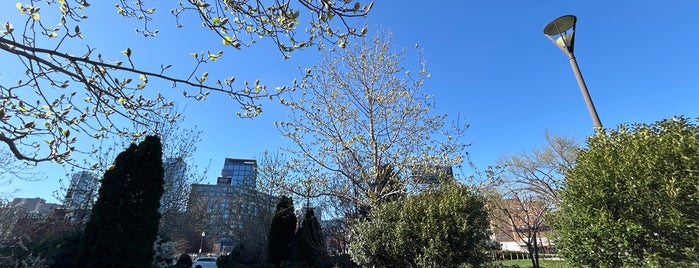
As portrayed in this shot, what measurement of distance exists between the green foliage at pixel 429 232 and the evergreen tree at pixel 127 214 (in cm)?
487

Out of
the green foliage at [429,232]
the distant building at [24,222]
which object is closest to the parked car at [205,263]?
the distant building at [24,222]

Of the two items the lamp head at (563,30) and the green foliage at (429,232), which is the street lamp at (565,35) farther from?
the green foliage at (429,232)

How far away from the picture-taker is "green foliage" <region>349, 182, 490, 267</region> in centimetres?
604

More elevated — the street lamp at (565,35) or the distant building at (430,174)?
the street lamp at (565,35)

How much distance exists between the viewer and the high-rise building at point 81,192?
492 inches

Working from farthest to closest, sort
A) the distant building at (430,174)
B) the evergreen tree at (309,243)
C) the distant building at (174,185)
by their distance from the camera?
the distant building at (174,185), the evergreen tree at (309,243), the distant building at (430,174)

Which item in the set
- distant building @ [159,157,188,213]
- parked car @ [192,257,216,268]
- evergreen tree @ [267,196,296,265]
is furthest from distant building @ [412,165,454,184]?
parked car @ [192,257,216,268]

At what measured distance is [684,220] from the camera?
119 inches

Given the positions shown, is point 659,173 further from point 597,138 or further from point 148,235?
point 148,235

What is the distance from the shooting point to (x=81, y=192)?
41.2 ft

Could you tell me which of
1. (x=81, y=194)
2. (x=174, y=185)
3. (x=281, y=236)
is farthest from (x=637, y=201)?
(x=81, y=194)

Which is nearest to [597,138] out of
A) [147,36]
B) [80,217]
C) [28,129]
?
[147,36]

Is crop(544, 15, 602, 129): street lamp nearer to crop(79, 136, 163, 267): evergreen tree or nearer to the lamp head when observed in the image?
the lamp head

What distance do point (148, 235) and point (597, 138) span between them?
29.4ft
